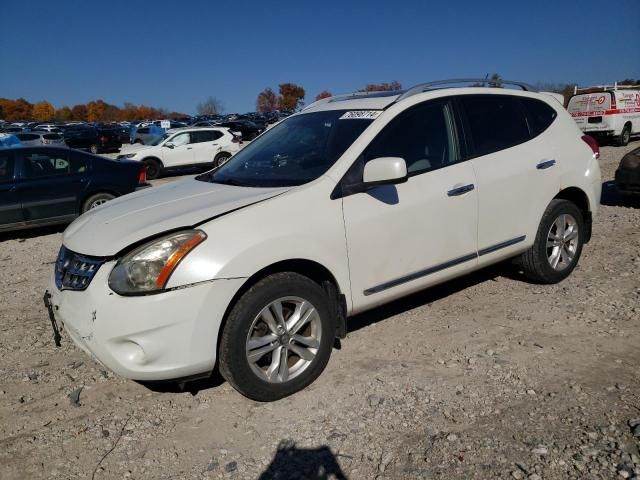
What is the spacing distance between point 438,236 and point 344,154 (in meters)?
0.90

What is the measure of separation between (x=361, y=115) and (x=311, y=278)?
4.11 feet

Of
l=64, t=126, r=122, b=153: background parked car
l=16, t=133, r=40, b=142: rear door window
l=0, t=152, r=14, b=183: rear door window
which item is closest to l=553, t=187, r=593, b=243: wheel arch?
l=0, t=152, r=14, b=183: rear door window

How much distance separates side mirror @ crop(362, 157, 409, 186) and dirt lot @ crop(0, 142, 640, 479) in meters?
1.26

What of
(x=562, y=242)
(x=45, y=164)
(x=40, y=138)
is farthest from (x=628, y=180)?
(x=40, y=138)

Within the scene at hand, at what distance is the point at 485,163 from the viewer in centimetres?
387

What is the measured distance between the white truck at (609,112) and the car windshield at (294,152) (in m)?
16.5

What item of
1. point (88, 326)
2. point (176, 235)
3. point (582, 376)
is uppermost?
point (176, 235)

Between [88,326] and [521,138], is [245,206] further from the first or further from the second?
[521,138]

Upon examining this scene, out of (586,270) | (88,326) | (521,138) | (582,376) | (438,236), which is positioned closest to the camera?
Result: (88,326)

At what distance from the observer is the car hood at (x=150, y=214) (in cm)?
278

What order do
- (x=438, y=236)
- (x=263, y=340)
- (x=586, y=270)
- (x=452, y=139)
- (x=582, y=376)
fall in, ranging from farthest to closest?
(x=586, y=270) < (x=452, y=139) < (x=438, y=236) < (x=582, y=376) < (x=263, y=340)

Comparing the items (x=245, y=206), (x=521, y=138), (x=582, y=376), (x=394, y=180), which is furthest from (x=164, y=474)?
(x=521, y=138)

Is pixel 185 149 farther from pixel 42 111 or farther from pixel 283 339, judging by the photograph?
pixel 42 111

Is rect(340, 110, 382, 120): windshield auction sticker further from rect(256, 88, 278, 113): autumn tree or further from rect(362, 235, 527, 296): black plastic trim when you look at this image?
rect(256, 88, 278, 113): autumn tree
